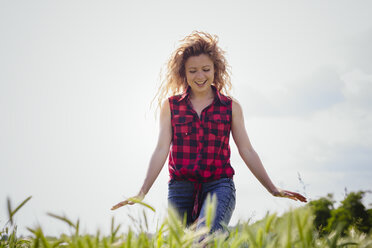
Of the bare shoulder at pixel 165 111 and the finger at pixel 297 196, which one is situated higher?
the bare shoulder at pixel 165 111

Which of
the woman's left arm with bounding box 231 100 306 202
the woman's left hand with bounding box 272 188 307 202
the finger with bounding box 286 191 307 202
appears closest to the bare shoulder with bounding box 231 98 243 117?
the woman's left arm with bounding box 231 100 306 202

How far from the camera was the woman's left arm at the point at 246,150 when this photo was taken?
12.8ft

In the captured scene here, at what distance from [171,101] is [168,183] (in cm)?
101

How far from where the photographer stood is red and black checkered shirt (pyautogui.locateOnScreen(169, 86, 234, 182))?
3.84m

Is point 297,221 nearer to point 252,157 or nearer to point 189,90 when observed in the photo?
point 252,157

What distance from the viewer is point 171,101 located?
4.32m

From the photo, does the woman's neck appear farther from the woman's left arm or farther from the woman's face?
Result: the woman's left arm

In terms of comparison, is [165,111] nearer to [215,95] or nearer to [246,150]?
[215,95]

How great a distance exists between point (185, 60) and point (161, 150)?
4.23 ft

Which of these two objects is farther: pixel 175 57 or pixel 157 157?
pixel 175 57

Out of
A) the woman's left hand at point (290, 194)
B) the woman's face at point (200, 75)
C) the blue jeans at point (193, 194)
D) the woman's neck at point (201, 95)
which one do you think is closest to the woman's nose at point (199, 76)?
the woman's face at point (200, 75)

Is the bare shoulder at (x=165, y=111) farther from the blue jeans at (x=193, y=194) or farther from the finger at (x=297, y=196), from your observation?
the finger at (x=297, y=196)

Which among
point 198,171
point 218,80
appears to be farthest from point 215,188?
point 218,80

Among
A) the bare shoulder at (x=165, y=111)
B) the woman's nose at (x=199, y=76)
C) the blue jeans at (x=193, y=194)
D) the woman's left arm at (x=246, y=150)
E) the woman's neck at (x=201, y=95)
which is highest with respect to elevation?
the woman's nose at (x=199, y=76)
